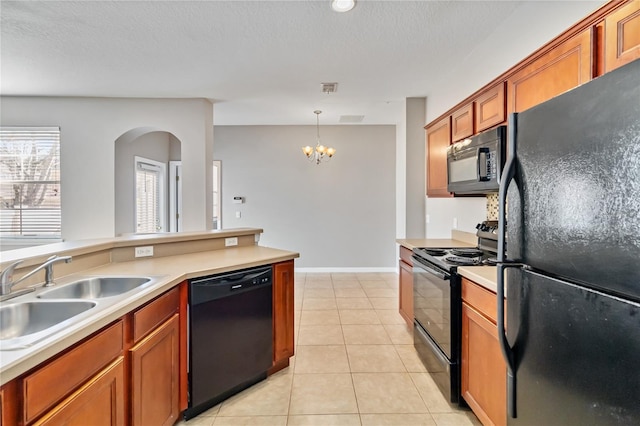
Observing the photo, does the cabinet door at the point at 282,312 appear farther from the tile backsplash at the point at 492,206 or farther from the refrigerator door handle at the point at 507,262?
the tile backsplash at the point at 492,206

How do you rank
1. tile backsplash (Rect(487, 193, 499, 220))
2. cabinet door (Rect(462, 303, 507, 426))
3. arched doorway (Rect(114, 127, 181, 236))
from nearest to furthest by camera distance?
cabinet door (Rect(462, 303, 507, 426))
tile backsplash (Rect(487, 193, 499, 220))
arched doorway (Rect(114, 127, 181, 236))

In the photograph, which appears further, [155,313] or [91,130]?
[91,130]

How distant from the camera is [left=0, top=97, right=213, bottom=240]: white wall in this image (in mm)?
4047

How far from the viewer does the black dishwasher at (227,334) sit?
188 cm

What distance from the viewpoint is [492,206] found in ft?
8.77

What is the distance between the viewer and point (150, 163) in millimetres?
5371

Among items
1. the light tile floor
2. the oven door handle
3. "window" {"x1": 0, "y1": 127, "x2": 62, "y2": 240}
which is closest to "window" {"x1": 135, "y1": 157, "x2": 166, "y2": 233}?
"window" {"x1": 0, "y1": 127, "x2": 62, "y2": 240}

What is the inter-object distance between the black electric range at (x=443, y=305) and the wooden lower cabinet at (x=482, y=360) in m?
0.06

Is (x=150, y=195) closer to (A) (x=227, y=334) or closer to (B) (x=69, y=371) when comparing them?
(A) (x=227, y=334)

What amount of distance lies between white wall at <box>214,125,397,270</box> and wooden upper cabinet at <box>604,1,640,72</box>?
4.41 meters

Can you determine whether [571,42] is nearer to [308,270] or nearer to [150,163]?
[308,270]

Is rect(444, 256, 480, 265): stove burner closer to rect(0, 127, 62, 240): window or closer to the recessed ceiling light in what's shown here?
the recessed ceiling light

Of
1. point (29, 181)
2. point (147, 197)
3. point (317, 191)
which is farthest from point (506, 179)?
point (147, 197)

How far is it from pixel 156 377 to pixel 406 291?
7.65ft
